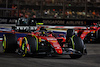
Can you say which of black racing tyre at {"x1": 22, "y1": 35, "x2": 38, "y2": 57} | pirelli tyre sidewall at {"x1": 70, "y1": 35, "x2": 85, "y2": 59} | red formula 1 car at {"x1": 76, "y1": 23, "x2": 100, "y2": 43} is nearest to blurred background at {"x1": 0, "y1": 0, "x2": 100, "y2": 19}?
red formula 1 car at {"x1": 76, "y1": 23, "x2": 100, "y2": 43}

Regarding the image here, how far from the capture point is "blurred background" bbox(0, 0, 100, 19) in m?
22.0

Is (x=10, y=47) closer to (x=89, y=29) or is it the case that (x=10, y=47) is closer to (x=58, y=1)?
(x=89, y=29)

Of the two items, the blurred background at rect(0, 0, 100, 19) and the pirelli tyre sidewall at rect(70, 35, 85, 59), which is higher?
the blurred background at rect(0, 0, 100, 19)

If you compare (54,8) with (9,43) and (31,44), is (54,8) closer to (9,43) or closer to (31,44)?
(9,43)

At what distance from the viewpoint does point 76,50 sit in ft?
30.5

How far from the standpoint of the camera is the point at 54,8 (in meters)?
23.1

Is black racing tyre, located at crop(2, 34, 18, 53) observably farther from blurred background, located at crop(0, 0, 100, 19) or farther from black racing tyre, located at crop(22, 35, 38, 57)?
blurred background, located at crop(0, 0, 100, 19)

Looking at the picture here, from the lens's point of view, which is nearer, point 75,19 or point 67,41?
point 67,41

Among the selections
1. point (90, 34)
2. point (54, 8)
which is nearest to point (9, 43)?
point (90, 34)

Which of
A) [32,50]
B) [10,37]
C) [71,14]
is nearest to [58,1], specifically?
[71,14]

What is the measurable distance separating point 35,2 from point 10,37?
12.6 m

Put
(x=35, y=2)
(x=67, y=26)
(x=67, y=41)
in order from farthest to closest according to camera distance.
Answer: (x=35, y=2) < (x=67, y=26) < (x=67, y=41)

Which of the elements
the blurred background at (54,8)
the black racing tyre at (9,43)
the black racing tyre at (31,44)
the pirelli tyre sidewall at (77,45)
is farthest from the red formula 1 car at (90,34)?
the black racing tyre at (31,44)

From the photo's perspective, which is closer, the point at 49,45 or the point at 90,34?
the point at 49,45
